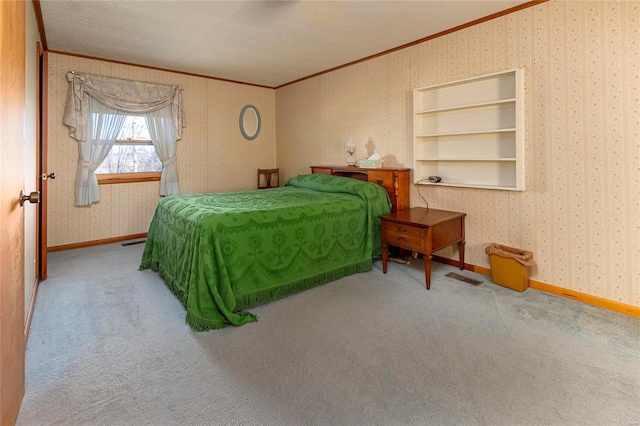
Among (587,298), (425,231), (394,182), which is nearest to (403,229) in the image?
(425,231)

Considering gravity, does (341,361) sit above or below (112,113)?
below

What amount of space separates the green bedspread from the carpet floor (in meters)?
0.15

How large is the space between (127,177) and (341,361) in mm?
4114

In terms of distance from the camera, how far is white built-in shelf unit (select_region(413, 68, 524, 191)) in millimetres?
2990

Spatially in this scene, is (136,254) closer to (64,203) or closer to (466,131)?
(64,203)

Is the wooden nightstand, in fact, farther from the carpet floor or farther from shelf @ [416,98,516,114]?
shelf @ [416,98,516,114]

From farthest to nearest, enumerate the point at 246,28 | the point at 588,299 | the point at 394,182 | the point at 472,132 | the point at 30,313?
1. the point at 394,182
2. the point at 246,28
3. the point at 472,132
4. the point at 588,299
5. the point at 30,313

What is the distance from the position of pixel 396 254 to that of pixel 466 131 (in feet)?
4.75

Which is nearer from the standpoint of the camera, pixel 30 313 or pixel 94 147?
pixel 30 313

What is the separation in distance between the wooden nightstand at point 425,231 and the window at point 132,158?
11.5ft

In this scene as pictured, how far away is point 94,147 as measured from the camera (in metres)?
4.30

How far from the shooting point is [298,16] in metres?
3.06

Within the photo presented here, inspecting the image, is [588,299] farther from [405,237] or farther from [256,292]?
[256,292]

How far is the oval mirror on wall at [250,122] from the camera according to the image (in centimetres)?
567
